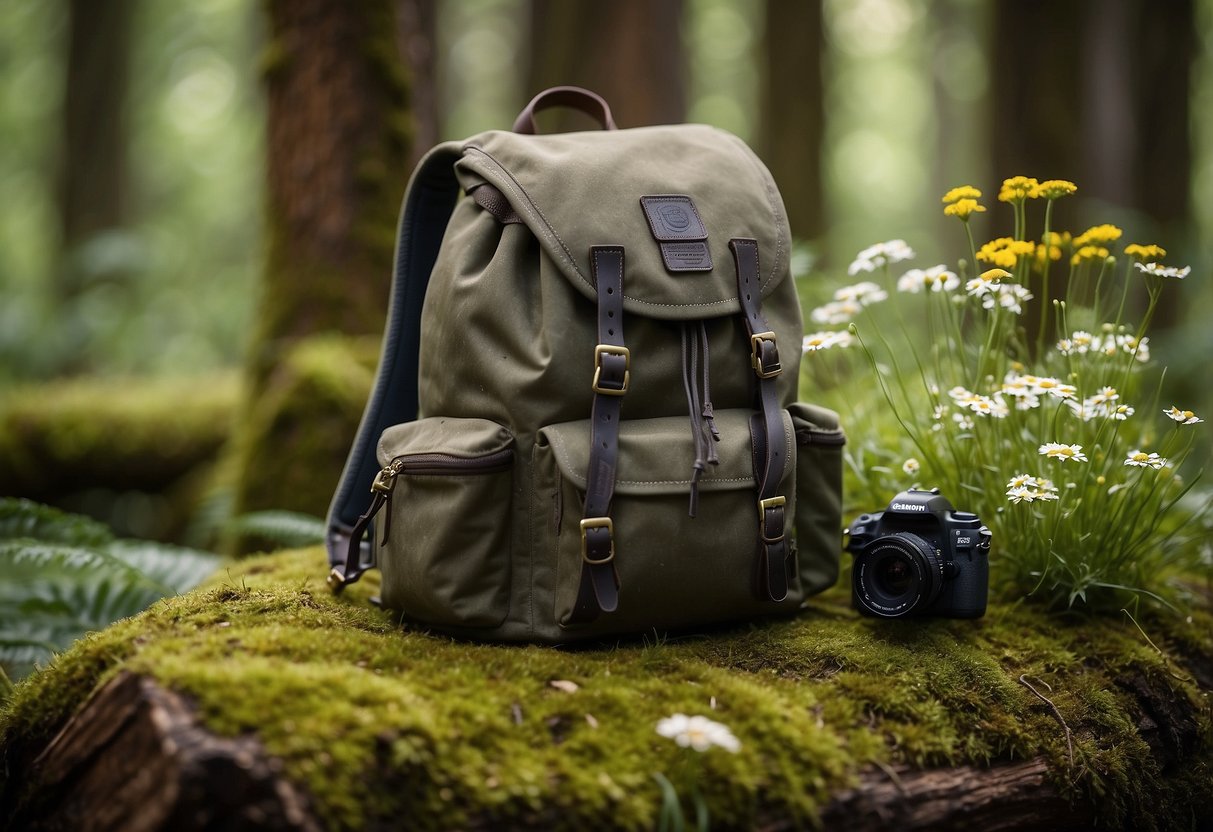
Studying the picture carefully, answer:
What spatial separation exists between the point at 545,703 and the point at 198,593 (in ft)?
3.22

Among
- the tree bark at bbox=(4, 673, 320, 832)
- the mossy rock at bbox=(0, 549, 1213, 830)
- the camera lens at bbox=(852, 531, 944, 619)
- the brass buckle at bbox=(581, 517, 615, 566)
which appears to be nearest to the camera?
the tree bark at bbox=(4, 673, 320, 832)

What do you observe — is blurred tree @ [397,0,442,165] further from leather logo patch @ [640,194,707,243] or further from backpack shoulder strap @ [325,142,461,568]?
leather logo patch @ [640,194,707,243]

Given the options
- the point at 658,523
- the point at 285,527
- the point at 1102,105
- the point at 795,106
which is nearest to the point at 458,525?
the point at 658,523

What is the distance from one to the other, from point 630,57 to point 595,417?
484 centimetres

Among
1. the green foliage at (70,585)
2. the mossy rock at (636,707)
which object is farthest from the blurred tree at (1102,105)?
the green foliage at (70,585)

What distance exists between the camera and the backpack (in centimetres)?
188

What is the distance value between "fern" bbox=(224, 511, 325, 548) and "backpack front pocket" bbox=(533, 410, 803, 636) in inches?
50.0

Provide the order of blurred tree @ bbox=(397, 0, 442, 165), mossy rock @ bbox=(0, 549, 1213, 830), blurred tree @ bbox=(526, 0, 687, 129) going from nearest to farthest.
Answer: mossy rock @ bbox=(0, 549, 1213, 830), blurred tree @ bbox=(397, 0, 442, 165), blurred tree @ bbox=(526, 0, 687, 129)

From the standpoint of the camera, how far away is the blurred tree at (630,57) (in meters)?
6.00

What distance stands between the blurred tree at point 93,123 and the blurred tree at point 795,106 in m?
6.61

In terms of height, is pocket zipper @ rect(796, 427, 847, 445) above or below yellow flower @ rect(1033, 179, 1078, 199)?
below

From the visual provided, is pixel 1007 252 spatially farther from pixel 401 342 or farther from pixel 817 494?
pixel 401 342

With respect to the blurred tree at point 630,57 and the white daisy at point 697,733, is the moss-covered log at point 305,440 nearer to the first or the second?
the white daisy at point 697,733

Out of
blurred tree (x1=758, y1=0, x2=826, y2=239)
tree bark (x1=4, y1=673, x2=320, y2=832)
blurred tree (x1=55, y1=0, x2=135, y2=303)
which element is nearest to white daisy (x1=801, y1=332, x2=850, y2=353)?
tree bark (x1=4, y1=673, x2=320, y2=832)
